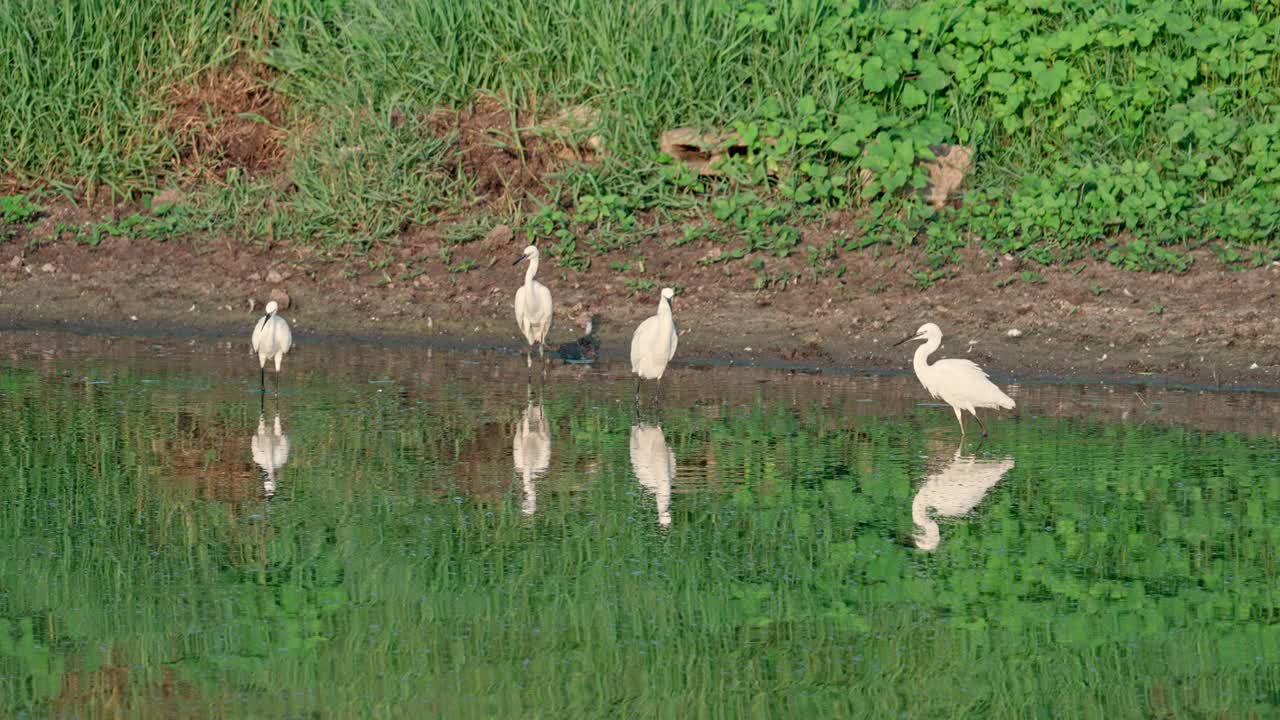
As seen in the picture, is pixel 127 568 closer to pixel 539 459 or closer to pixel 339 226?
pixel 539 459

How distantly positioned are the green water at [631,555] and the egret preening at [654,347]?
277 millimetres

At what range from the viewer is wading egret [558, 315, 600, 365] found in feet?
45.5

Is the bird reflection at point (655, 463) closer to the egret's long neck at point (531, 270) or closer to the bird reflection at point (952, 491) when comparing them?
the bird reflection at point (952, 491)

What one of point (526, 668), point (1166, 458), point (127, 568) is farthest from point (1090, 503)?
point (127, 568)

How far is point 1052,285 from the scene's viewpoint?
1372cm

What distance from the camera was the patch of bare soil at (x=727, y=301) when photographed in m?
12.9

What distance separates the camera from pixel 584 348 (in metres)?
14.0

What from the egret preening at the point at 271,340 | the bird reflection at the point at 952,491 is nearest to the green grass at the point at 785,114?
the egret preening at the point at 271,340

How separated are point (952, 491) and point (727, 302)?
556 cm

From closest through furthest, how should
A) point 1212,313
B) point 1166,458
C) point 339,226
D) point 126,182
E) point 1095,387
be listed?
point 1166,458 < point 1095,387 < point 1212,313 < point 339,226 < point 126,182

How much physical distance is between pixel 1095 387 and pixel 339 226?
21.6 ft

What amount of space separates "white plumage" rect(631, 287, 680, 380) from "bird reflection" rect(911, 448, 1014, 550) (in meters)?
2.54

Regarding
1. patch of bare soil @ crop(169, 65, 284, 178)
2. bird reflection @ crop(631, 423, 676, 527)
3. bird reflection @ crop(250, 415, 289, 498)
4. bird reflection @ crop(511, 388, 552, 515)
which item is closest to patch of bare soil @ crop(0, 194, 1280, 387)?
patch of bare soil @ crop(169, 65, 284, 178)

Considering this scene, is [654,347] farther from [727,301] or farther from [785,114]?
[785,114]
